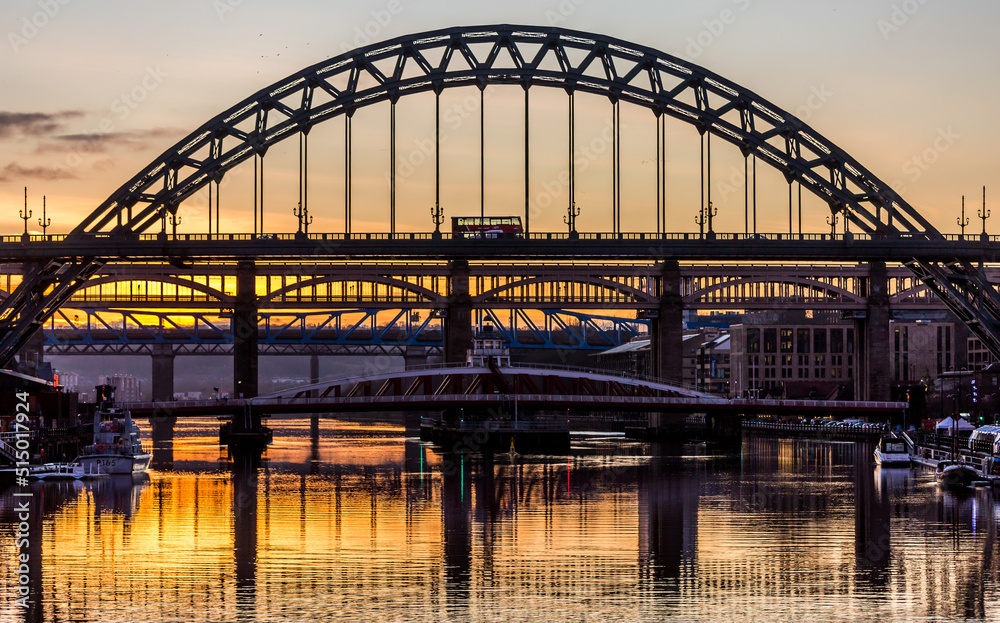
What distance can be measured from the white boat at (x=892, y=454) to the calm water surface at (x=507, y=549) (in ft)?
27.0

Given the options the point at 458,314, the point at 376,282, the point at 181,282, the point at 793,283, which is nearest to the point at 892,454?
the point at 458,314

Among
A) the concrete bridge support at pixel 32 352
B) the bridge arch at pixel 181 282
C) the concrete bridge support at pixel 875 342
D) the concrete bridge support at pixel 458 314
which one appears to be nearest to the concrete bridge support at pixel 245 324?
the bridge arch at pixel 181 282

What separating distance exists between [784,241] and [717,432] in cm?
1972

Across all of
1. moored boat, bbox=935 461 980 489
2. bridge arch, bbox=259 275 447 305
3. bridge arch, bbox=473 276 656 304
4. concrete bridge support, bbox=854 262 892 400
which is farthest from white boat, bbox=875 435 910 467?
bridge arch, bbox=259 275 447 305

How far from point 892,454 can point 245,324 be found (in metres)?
61.3

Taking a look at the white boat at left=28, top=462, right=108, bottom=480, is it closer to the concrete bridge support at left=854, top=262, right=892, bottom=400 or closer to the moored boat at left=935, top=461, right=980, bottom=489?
the moored boat at left=935, top=461, right=980, bottom=489

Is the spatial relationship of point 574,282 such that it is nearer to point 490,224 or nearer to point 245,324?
point 490,224

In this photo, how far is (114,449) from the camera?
87188 mm

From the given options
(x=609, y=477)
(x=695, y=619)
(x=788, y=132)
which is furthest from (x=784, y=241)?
(x=695, y=619)

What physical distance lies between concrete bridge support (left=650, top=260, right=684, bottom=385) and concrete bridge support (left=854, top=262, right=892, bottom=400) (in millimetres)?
18697

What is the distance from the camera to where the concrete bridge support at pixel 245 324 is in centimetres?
13112

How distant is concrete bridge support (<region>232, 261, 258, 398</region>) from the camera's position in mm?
131125

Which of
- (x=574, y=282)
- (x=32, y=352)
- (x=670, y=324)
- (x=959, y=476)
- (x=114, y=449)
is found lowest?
(x=959, y=476)

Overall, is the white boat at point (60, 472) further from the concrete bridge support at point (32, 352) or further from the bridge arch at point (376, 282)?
the concrete bridge support at point (32, 352)
